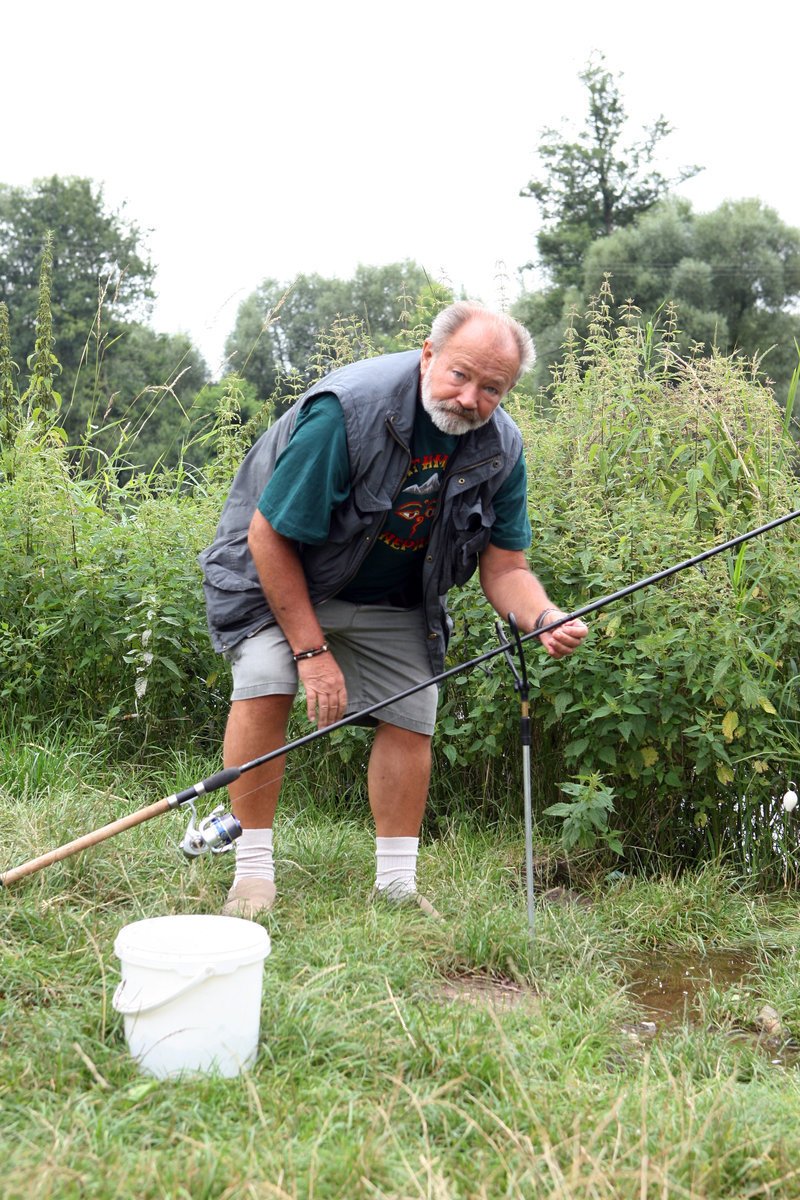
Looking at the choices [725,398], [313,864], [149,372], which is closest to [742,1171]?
[313,864]

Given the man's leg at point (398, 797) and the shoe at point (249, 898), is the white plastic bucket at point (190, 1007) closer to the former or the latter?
the shoe at point (249, 898)

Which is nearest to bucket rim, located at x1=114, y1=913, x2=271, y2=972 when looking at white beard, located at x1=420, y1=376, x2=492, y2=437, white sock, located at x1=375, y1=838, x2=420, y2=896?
white sock, located at x1=375, y1=838, x2=420, y2=896

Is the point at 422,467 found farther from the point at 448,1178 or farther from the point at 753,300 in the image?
the point at 753,300

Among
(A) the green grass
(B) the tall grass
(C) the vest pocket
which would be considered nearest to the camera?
(A) the green grass

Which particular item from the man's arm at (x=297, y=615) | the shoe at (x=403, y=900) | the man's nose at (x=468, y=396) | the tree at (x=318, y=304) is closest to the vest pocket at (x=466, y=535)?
the man's nose at (x=468, y=396)

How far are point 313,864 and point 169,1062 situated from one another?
4.09 ft

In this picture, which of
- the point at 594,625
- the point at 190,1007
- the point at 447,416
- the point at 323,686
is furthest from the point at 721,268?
the point at 190,1007

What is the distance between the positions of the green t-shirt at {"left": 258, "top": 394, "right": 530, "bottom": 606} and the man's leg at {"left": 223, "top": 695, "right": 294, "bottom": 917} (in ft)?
1.21

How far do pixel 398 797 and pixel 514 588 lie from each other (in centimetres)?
62

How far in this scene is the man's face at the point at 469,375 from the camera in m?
2.86

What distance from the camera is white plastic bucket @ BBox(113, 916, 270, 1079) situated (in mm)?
2033

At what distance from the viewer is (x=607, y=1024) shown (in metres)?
2.47

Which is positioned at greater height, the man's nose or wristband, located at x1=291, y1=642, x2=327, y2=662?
the man's nose

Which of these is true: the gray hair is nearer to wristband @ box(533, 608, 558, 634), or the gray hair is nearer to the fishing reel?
wristband @ box(533, 608, 558, 634)
